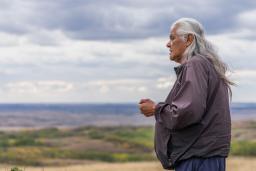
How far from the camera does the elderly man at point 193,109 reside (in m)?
4.90

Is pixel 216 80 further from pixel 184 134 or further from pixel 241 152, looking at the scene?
pixel 241 152

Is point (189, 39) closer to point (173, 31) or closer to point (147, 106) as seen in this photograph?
point (173, 31)

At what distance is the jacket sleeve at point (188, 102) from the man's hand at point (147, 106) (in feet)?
0.19

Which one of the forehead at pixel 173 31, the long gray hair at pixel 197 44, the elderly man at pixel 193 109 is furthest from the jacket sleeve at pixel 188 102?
the forehead at pixel 173 31

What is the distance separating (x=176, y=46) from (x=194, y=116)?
1.82 ft

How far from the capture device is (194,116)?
489 centimetres

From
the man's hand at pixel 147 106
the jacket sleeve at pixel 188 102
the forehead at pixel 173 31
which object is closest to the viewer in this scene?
the jacket sleeve at pixel 188 102

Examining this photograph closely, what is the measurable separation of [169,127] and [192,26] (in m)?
0.73

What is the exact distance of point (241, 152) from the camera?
115 ft

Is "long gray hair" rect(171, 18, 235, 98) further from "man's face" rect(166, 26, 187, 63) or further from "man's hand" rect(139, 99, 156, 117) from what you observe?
"man's hand" rect(139, 99, 156, 117)

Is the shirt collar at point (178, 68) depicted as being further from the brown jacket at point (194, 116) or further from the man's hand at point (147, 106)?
the man's hand at point (147, 106)

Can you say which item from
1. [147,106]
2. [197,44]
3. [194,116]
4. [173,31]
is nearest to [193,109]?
[194,116]

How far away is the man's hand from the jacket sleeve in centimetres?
6

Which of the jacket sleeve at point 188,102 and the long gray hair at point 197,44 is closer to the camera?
the jacket sleeve at point 188,102
